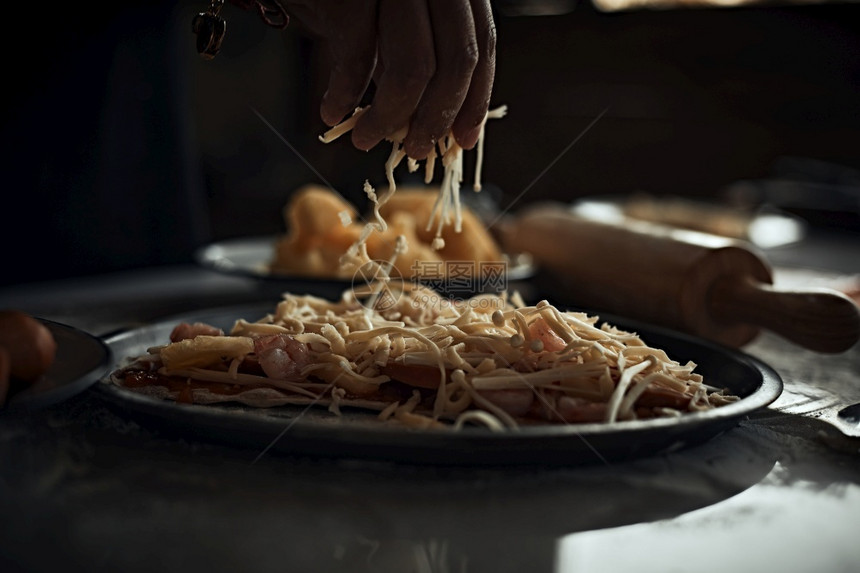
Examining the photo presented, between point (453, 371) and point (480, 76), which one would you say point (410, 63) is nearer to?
point (480, 76)

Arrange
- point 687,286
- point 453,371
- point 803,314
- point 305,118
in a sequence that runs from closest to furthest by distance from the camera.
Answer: point 453,371 < point 803,314 < point 687,286 < point 305,118

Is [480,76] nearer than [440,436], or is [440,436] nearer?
[440,436]

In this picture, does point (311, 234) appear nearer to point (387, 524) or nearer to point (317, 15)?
point (317, 15)

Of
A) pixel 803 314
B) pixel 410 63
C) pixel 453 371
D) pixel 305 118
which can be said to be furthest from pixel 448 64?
pixel 305 118

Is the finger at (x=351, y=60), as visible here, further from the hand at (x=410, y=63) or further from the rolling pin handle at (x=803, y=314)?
the rolling pin handle at (x=803, y=314)

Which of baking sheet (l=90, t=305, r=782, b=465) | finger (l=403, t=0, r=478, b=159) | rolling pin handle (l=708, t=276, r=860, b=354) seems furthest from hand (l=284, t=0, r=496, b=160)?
rolling pin handle (l=708, t=276, r=860, b=354)
